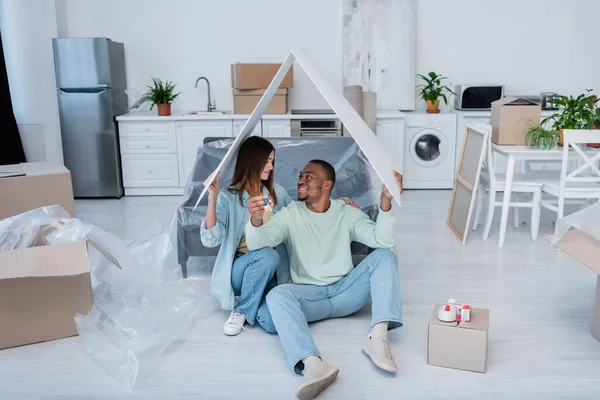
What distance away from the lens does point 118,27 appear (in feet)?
19.0

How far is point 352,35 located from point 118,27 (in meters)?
2.28

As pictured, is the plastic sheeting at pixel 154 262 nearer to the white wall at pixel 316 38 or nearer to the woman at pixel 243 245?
the woman at pixel 243 245

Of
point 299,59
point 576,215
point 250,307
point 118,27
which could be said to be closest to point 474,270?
point 576,215

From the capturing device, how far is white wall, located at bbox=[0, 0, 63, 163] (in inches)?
208

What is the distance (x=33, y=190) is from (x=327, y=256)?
5.52 feet

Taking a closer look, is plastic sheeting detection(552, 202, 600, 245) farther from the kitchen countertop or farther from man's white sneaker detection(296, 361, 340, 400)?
the kitchen countertop

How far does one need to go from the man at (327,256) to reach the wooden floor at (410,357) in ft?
0.50

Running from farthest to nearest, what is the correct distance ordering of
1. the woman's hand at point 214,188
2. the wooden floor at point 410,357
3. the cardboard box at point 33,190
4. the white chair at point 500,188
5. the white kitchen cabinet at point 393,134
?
the white kitchen cabinet at point 393,134 < the white chair at point 500,188 < the cardboard box at point 33,190 < the woman's hand at point 214,188 < the wooden floor at point 410,357

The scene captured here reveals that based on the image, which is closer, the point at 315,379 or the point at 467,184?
the point at 315,379

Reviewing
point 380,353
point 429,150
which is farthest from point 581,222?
point 429,150

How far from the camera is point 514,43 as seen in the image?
5883 millimetres

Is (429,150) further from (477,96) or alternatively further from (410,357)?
(410,357)

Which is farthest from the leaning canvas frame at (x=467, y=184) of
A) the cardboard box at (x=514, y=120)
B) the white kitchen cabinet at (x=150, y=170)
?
the white kitchen cabinet at (x=150, y=170)

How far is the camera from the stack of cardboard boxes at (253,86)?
211 inches
